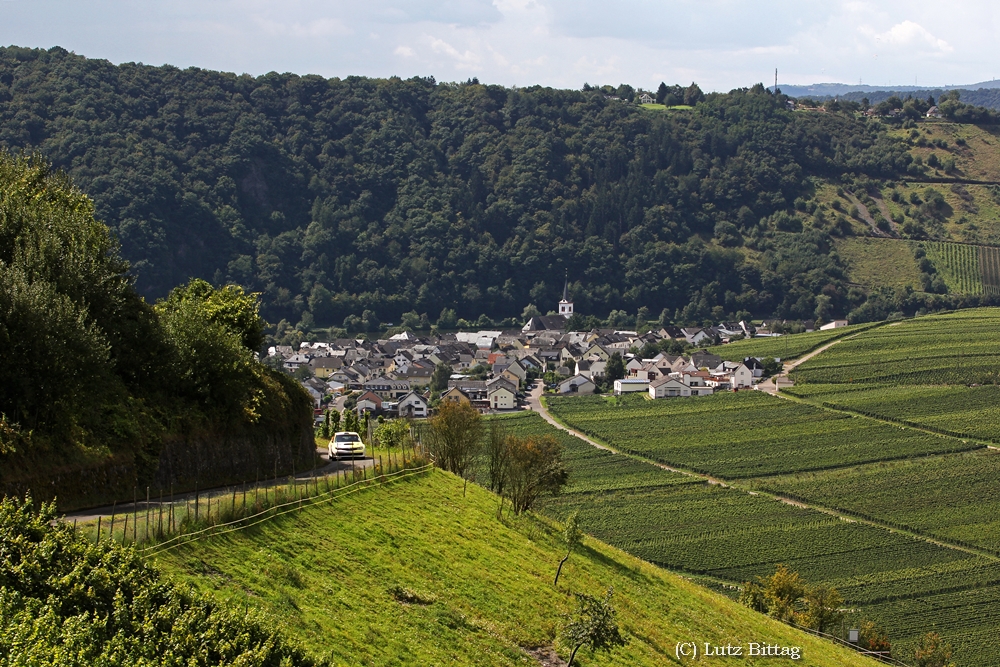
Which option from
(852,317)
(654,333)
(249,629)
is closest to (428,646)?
(249,629)

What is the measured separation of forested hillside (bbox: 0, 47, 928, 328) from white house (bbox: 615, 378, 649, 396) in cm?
5874

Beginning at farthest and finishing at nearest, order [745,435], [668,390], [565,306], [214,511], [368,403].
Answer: [565,306] < [368,403] < [668,390] < [745,435] < [214,511]

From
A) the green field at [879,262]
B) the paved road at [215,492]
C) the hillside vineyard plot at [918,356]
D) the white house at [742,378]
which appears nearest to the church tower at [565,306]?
the green field at [879,262]

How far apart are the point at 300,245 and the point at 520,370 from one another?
61.5 m

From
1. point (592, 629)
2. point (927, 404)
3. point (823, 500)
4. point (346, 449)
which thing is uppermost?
point (346, 449)

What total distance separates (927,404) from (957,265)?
3443 inches

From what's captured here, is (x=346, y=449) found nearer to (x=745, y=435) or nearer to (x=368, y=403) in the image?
(x=745, y=435)

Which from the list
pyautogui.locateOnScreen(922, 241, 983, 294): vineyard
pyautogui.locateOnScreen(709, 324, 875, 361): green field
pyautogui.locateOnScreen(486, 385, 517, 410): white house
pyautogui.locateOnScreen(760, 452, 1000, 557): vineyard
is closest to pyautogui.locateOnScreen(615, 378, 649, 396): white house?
pyautogui.locateOnScreen(709, 324, 875, 361): green field

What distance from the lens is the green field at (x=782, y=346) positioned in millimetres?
114325

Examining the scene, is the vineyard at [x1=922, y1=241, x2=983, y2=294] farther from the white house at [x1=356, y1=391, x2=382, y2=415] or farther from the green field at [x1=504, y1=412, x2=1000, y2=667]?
the green field at [x1=504, y1=412, x2=1000, y2=667]

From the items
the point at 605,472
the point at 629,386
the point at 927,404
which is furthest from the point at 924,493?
the point at 629,386

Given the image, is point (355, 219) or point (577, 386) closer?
point (577, 386)

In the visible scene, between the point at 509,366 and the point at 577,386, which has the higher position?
the point at 509,366

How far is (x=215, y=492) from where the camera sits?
25.1 meters
